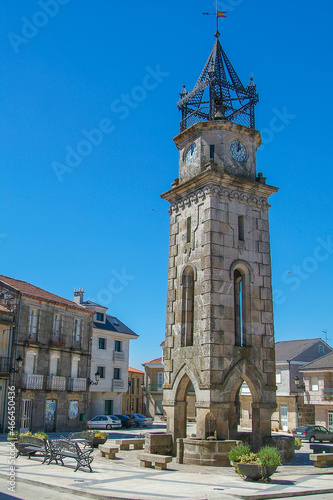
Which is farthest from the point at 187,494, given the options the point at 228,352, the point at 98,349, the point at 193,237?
the point at 98,349

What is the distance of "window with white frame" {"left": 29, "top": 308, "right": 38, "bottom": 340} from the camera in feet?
108

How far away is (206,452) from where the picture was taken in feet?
51.9

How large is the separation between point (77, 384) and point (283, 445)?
2139 centimetres

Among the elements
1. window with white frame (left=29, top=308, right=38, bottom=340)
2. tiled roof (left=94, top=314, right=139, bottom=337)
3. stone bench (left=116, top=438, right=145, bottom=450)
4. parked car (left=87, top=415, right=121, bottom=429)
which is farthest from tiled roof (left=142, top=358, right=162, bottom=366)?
stone bench (left=116, top=438, right=145, bottom=450)

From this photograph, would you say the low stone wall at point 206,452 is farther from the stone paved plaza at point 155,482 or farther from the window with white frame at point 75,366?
the window with white frame at point 75,366

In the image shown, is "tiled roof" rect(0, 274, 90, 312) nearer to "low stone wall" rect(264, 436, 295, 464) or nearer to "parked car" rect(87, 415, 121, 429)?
"parked car" rect(87, 415, 121, 429)

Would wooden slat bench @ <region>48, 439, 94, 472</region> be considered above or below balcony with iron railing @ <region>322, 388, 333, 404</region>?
below

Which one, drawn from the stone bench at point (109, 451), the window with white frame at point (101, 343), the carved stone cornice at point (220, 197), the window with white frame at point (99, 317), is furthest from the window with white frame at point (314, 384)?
the stone bench at point (109, 451)

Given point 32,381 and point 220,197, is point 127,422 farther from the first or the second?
point 220,197

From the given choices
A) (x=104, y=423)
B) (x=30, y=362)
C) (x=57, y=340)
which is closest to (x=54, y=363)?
(x=57, y=340)

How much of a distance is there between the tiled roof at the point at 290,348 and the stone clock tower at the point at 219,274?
25.0 metres

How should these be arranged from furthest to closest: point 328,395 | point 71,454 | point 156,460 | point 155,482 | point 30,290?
point 328,395 < point 30,290 < point 71,454 < point 156,460 < point 155,482

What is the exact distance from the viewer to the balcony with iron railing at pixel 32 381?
3161 cm

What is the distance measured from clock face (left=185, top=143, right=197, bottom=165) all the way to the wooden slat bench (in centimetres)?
1191
